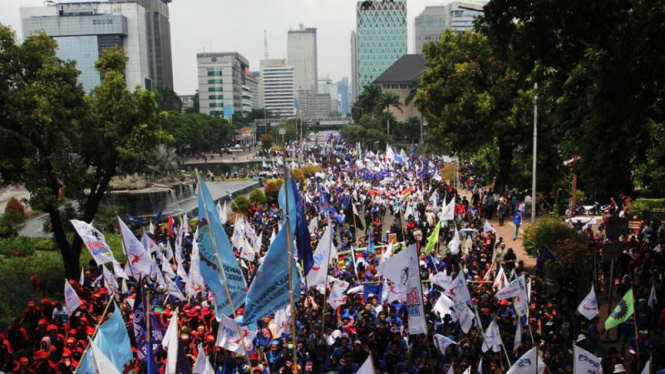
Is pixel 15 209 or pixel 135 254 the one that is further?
pixel 15 209

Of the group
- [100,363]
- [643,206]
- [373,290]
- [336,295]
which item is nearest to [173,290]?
[336,295]

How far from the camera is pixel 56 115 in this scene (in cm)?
1775

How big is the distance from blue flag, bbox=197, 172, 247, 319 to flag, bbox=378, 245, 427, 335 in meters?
2.76

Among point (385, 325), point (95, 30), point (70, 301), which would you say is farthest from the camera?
point (95, 30)

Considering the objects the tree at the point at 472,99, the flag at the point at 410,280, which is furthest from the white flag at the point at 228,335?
the tree at the point at 472,99

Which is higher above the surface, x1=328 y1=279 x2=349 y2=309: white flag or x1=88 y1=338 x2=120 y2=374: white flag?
x1=88 y1=338 x2=120 y2=374: white flag

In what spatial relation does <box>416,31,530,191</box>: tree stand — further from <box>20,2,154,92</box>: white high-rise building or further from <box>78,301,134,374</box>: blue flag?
<box>20,2,154,92</box>: white high-rise building

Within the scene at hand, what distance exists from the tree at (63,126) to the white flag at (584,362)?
47.8ft

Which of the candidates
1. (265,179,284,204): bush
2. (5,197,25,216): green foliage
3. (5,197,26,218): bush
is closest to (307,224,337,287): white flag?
(265,179,284,204): bush

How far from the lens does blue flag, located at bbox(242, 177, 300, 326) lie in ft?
31.5

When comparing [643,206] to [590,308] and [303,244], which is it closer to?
[590,308]

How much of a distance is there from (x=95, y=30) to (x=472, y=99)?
12006 centimetres

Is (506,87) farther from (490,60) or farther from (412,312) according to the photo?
(412,312)

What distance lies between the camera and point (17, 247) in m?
25.6
